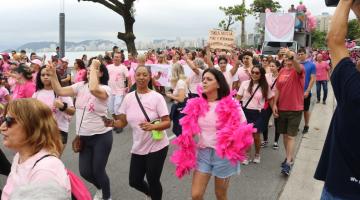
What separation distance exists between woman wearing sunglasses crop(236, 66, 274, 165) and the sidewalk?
809mm

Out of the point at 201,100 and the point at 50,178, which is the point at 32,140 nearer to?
the point at 50,178

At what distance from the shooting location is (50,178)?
1.92 m

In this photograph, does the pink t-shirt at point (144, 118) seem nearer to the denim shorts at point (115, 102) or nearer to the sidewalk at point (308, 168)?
the sidewalk at point (308, 168)

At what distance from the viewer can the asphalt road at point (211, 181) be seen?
523 centimetres

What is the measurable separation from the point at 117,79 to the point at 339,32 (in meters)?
7.85

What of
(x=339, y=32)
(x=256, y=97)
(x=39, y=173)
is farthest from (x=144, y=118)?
(x=256, y=97)

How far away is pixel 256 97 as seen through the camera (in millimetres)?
6691

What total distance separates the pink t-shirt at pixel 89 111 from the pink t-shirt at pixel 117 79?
4543mm

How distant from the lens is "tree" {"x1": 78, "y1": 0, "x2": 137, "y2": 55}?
890 inches

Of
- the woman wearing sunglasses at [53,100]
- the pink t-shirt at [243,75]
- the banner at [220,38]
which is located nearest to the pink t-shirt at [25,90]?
the woman wearing sunglasses at [53,100]

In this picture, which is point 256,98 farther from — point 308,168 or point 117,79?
point 117,79

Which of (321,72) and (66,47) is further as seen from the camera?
(66,47)

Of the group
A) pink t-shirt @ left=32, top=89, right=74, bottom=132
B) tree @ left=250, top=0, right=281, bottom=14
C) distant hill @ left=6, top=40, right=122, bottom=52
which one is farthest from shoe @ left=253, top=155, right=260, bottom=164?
tree @ left=250, top=0, right=281, bottom=14

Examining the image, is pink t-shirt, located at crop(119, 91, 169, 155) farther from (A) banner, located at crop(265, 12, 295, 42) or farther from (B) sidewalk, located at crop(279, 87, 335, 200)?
(A) banner, located at crop(265, 12, 295, 42)
